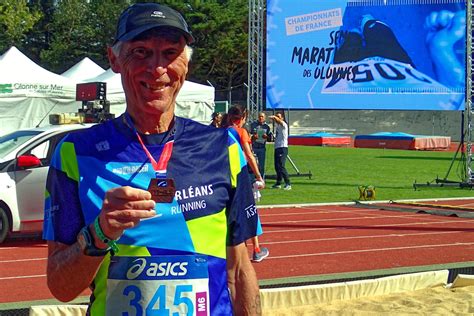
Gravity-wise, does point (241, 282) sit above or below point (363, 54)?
below

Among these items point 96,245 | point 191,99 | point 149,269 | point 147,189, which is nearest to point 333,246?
point 149,269

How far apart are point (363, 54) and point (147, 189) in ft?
79.9

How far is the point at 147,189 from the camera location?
101 inches

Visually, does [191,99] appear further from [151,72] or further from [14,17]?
[14,17]

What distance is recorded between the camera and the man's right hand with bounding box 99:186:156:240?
7.44 feet

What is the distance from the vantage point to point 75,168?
8.89ft

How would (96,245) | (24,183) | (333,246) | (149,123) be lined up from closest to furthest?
1. (96,245)
2. (149,123)
3. (24,183)
4. (333,246)

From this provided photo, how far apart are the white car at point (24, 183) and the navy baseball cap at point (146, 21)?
31.6 ft

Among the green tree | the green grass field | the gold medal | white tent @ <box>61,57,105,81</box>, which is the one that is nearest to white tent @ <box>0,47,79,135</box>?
white tent @ <box>61,57,105,81</box>

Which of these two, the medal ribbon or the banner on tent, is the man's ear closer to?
the medal ribbon

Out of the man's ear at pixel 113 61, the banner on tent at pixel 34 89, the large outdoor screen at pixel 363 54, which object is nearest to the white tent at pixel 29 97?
the banner on tent at pixel 34 89

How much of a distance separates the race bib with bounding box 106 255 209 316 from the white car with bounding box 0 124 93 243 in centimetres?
973

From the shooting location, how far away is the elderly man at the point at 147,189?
264cm

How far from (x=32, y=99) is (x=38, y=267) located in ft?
54.5
